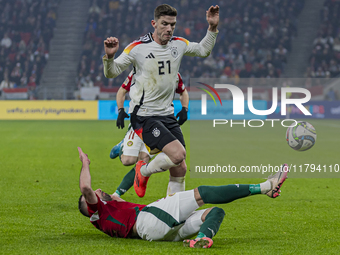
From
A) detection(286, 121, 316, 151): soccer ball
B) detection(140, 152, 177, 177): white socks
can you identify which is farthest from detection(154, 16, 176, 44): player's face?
detection(286, 121, 316, 151): soccer ball

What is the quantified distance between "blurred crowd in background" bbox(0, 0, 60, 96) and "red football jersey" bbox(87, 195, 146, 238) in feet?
83.2

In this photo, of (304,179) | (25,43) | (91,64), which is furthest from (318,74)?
(304,179)

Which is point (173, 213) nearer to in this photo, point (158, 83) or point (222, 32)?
point (158, 83)

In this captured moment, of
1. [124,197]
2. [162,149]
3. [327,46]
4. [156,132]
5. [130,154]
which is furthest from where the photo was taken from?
[327,46]

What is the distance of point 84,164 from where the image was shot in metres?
4.79

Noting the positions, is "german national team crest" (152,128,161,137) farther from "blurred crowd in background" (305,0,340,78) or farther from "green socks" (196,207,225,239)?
"blurred crowd in background" (305,0,340,78)

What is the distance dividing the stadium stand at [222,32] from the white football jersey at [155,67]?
22.4 meters

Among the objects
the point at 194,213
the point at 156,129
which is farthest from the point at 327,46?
the point at 194,213

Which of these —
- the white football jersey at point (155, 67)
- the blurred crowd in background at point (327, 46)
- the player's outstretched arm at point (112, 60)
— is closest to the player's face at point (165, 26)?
the white football jersey at point (155, 67)

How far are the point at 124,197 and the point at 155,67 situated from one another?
2.65m

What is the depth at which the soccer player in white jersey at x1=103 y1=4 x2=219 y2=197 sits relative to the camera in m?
5.67

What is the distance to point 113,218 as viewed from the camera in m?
4.82

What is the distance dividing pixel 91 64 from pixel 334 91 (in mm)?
14066

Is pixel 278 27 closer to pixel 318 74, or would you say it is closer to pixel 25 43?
pixel 318 74
